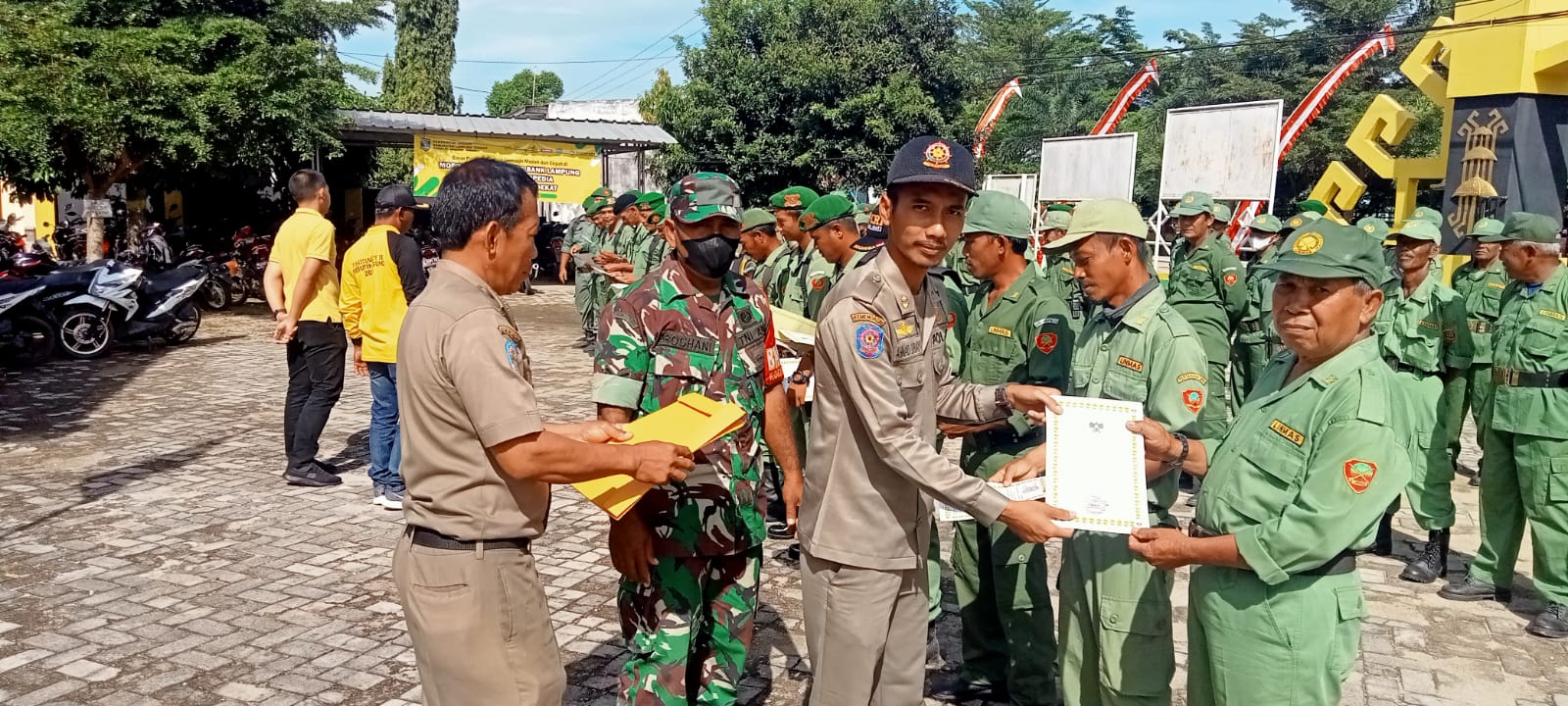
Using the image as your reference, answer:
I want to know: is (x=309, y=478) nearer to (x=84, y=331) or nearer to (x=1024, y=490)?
(x=1024, y=490)

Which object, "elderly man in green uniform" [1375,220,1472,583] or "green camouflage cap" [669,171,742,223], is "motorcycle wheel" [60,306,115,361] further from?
"elderly man in green uniform" [1375,220,1472,583]

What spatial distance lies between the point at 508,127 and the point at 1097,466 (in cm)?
1915

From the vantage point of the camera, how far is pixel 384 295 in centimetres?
632

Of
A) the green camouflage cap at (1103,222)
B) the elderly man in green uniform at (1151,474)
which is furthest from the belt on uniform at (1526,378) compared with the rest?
the green camouflage cap at (1103,222)

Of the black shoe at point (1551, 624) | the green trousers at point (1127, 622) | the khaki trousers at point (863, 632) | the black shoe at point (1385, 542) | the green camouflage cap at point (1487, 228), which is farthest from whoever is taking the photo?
the black shoe at point (1385, 542)

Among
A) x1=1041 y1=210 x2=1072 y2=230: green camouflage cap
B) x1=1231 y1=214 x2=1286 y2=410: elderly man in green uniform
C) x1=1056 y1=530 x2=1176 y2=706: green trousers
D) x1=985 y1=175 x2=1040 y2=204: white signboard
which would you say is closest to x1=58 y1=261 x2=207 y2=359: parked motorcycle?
x1=1041 y1=210 x2=1072 y2=230: green camouflage cap

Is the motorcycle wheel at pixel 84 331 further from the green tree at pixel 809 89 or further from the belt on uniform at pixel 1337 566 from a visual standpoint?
the green tree at pixel 809 89

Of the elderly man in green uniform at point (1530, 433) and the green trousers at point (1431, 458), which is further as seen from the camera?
the green trousers at point (1431, 458)

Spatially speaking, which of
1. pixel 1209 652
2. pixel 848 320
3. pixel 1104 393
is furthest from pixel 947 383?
pixel 1209 652

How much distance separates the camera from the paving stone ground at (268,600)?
163 inches

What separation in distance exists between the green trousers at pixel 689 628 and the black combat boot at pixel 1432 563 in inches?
166

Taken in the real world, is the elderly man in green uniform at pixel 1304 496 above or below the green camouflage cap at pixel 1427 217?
below

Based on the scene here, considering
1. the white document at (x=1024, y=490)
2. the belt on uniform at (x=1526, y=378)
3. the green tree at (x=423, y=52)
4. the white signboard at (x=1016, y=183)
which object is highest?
the green tree at (x=423, y=52)

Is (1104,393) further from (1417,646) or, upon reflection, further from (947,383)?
(1417,646)
